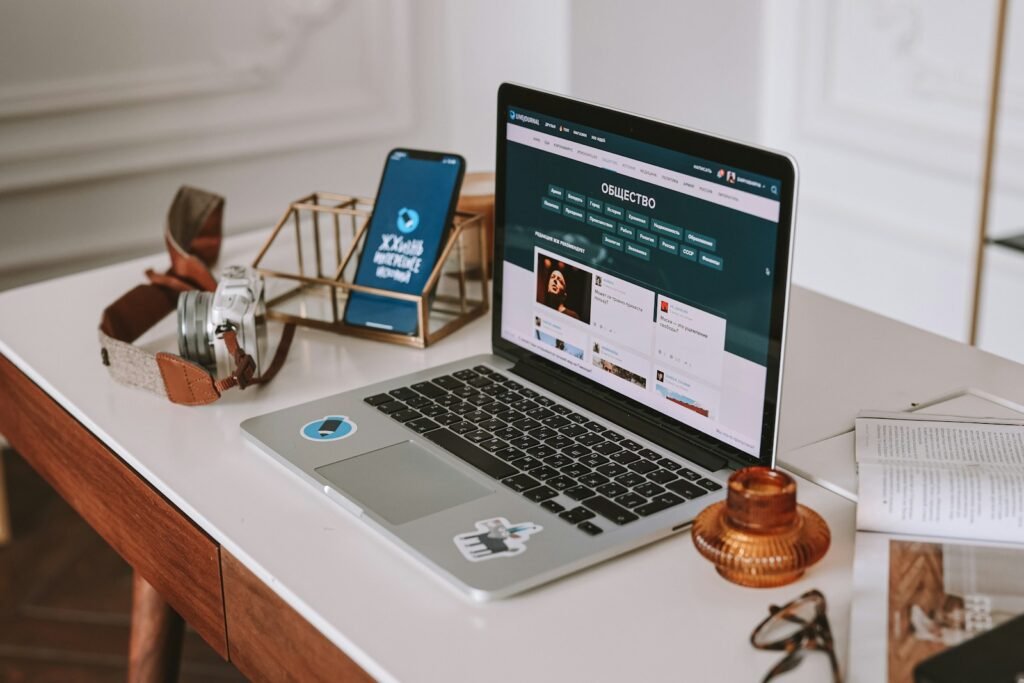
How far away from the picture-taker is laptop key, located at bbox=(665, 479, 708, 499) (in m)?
0.89

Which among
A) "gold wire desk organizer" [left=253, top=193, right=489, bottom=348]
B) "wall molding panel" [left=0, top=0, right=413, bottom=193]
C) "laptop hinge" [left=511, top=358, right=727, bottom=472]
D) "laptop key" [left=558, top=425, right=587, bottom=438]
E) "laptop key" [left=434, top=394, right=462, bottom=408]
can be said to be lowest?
"laptop key" [left=434, top=394, right=462, bottom=408]

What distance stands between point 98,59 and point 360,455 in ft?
4.75

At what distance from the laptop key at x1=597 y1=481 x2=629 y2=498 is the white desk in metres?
0.06

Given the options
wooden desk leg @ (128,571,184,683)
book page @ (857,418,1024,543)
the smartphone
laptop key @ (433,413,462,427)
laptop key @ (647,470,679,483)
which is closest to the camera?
book page @ (857,418,1024,543)

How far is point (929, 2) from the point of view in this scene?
227cm

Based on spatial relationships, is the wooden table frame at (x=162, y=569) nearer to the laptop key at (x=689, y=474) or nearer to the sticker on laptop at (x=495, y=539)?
the sticker on laptop at (x=495, y=539)

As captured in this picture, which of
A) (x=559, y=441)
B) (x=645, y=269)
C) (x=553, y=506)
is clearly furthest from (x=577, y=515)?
(x=645, y=269)

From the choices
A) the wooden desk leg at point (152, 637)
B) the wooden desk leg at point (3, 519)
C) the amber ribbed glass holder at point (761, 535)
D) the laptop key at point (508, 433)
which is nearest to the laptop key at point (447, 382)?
the laptop key at point (508, 433)

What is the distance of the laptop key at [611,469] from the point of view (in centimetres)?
92

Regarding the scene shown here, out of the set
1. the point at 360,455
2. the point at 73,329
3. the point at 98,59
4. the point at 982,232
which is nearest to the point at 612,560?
the point at 360,455

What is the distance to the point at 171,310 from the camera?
1321 millimetres

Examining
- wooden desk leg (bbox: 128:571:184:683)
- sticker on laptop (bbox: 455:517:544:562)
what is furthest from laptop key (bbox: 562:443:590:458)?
wooden desk leg (bbox: 128:571:184:683)

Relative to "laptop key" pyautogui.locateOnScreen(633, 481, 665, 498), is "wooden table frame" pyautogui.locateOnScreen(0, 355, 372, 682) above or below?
below

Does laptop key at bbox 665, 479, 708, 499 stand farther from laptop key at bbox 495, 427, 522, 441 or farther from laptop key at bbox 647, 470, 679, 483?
laptop key at bbox 495, 427, 522, 441
